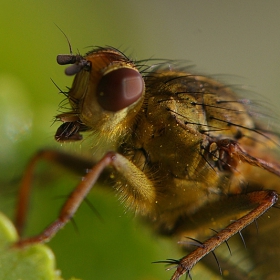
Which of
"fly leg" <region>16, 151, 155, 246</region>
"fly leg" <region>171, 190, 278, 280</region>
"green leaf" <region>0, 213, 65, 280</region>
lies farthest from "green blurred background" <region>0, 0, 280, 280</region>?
"green leaf" <region>0, 213, 65, 280</region>

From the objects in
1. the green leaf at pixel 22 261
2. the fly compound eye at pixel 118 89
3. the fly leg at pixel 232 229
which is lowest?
the fly leg at pixel 232 229

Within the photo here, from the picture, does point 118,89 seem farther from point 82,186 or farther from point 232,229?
point 232,229

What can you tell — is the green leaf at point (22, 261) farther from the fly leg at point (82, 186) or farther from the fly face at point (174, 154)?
the fly face at point (174, 154)

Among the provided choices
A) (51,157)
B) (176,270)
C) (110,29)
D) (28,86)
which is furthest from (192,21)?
(176,270)

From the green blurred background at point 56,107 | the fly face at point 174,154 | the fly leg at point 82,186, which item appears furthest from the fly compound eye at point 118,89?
the green blurred background at point 56,107

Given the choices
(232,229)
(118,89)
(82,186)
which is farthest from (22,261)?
(232,229)

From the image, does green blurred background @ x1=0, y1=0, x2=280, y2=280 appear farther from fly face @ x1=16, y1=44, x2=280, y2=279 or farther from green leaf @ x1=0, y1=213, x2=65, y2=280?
green leaf @ x1=0, y1=213, x2=65, y2=280

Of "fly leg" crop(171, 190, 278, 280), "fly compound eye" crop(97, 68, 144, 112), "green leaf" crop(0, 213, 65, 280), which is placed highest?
"fly compound eye" crop(97, 68, 144, 112)

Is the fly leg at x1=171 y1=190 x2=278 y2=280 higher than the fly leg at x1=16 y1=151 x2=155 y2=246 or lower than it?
lower

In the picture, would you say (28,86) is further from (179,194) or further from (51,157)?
(179,194)
